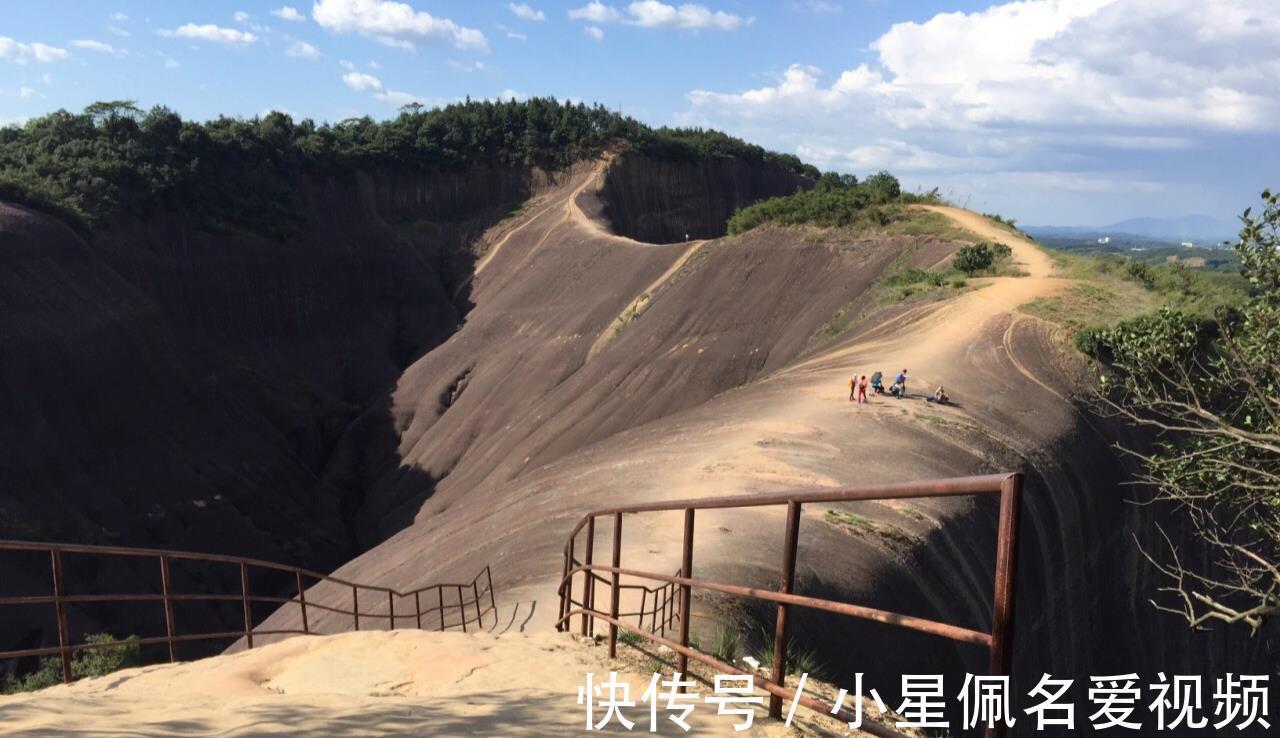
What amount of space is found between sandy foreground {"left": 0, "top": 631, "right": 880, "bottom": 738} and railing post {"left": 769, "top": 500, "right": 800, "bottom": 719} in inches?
4.6

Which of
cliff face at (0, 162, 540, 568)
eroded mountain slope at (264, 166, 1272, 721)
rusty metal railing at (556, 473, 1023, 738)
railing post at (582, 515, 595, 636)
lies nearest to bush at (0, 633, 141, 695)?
eroded mountain slope at (264, 166, 1272, 721)

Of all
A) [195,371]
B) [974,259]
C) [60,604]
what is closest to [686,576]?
[60,604]

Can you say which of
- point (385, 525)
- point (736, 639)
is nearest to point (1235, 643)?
point (736, 639)

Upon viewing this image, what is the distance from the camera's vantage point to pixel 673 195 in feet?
228

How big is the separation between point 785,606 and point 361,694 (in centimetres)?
292

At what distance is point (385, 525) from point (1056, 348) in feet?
74.1

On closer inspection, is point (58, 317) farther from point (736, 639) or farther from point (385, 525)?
point (736, 639)

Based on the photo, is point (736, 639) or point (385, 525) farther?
point (385, 525)

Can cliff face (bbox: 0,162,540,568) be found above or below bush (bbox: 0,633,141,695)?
above

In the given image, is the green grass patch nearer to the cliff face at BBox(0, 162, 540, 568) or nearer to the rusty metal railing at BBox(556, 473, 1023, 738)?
the rusty metal railing at BBox(556, 473, 1023, 738)

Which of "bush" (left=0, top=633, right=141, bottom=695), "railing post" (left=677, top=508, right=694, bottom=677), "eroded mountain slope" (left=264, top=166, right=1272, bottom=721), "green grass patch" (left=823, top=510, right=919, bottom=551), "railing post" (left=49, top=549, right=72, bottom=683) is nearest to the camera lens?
"railing post" (left=677, top=508, right=694, bottom=677)

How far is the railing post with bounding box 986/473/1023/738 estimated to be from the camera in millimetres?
3158

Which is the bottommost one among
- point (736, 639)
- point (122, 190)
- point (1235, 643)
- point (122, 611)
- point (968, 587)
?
A: point (122, 611)

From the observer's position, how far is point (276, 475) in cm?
3453
